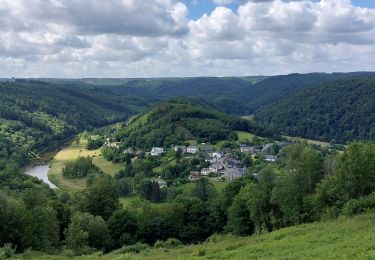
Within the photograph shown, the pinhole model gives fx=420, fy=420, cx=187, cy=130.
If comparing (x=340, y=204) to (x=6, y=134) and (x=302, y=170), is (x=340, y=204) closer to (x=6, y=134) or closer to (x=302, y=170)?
(x=302, y=170)

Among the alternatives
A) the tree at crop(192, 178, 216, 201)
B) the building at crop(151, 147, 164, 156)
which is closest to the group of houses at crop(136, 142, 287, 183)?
→ the building at crop(151, 147, 164, 156)

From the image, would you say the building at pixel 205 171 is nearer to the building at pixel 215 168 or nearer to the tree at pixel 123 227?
the building at pixel 215 168

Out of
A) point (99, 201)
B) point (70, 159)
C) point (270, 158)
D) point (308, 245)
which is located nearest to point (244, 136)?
point (270, 158)

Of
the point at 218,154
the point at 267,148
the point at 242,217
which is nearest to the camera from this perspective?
the point at 242,217

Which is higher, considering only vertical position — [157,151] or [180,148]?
[180,148]

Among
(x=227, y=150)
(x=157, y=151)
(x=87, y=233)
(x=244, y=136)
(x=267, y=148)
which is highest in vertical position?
(x=87, y=233)

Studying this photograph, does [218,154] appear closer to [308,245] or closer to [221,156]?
[221,156]

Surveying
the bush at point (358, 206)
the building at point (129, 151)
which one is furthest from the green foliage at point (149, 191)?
the bush at point (358, 206)
